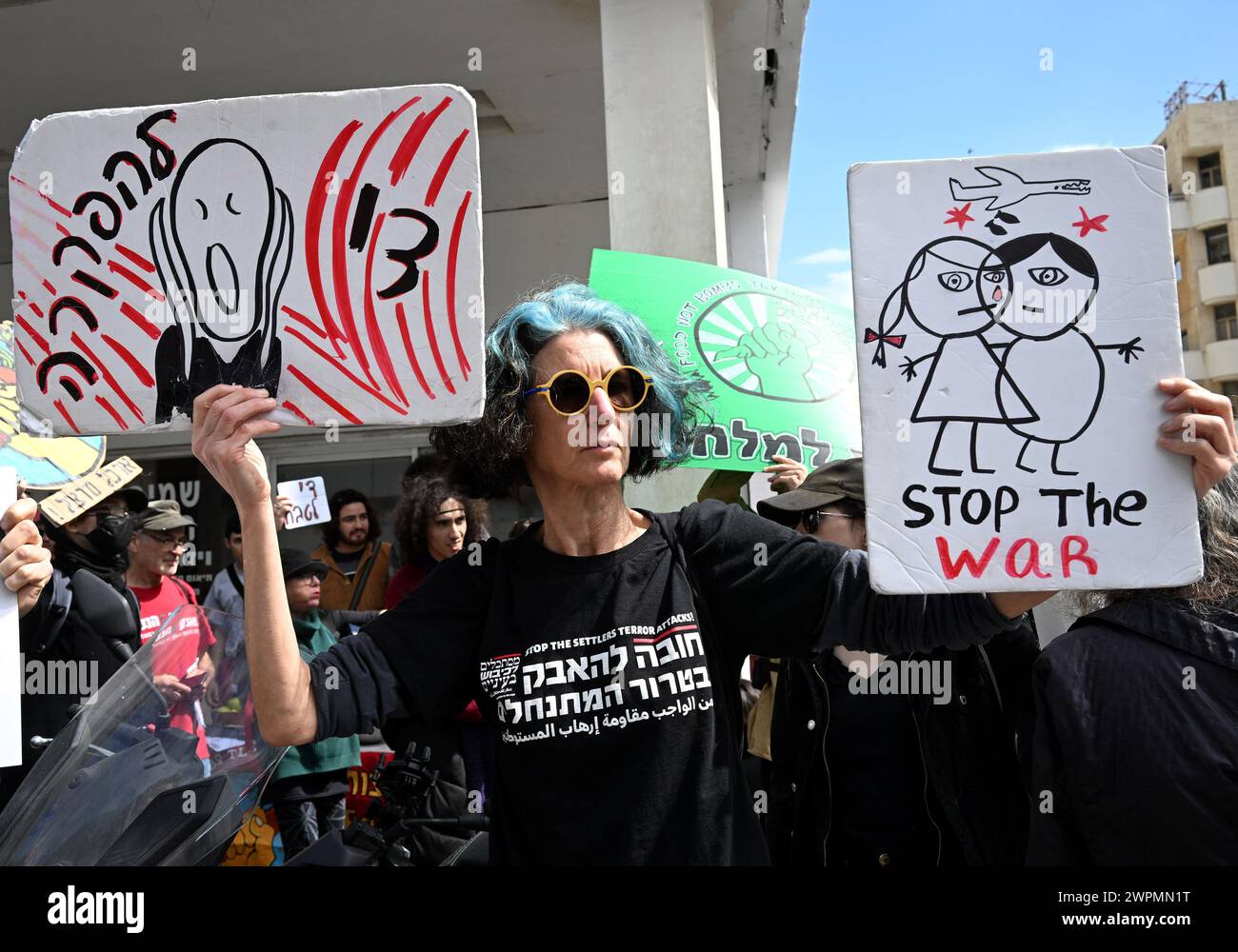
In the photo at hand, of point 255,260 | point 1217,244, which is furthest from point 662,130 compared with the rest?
point 1217,244

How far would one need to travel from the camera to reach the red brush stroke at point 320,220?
1729 millimetres

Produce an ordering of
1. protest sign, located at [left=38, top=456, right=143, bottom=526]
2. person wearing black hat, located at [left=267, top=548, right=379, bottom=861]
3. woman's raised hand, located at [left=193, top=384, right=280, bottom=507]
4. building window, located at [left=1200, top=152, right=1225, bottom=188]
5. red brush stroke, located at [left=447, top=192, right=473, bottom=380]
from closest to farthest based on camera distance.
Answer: woman's raised hand, located at [left=193, top=384, right=280, bottom=507] → red brush stroke, located at [left=447, top=192, right=473, bottom=380] → protest sign, located at [left=38, top=456, right=143, bottom=526] → person wearing black hat, located at [left=267, top=548, right=379, bottom=861] → building window, located at [left=1200, top=152, right=1225, bottom=188]

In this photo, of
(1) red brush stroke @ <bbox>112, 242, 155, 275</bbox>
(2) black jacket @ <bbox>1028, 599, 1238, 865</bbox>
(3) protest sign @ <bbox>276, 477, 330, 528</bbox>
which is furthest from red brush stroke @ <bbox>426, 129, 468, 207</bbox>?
(3) protest sign @ <bbox>276, 477, 330, 528</bbox>

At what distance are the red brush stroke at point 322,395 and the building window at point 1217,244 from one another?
50566 millimetres

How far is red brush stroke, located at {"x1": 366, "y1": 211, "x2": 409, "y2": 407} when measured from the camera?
1.72 metres

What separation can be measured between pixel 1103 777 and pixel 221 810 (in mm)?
1454

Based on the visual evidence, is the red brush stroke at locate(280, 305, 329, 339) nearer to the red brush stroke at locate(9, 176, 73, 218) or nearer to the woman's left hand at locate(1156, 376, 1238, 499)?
the red brush stroke at locate(9, 176, 73, 218)

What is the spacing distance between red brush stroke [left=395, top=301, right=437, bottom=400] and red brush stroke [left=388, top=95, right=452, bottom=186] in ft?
0.64

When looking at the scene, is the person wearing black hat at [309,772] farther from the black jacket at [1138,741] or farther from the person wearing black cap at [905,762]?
the black jacket at [1138,741]

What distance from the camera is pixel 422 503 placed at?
462 centimetres

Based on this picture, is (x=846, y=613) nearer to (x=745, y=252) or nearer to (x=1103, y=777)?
(x=1103, y=777)

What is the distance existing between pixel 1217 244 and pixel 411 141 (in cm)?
5106

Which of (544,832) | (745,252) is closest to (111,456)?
(745,252)

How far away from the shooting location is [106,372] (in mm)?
1755
